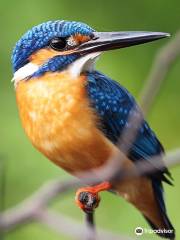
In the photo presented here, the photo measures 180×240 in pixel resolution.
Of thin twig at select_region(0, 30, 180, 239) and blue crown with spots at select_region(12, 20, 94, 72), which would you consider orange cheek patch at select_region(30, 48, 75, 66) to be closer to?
blue crown with spots at select_region(12, 20, 94, 72)

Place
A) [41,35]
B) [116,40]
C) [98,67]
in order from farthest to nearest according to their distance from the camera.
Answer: [98,67] → [41,35] → [116,40]

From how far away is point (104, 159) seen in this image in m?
1.49

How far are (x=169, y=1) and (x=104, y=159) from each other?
0.97m

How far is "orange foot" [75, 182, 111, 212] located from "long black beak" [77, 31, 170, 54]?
0.29 m

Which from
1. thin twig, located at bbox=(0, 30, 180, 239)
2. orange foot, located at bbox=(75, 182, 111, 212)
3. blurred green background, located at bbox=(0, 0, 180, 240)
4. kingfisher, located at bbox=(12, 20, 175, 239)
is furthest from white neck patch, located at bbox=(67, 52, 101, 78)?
thin twig, located at bbox=(0, 30, 180, 239)

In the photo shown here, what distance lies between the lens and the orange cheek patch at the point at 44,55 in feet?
4.68

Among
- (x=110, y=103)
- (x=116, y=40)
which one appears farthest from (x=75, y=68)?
(x=116, y=40)

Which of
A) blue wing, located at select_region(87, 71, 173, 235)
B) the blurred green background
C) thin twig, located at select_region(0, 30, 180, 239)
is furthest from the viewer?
the blurred green background

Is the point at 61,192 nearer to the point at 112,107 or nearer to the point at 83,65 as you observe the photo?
the point at 83,65

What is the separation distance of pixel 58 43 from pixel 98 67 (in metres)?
0.54

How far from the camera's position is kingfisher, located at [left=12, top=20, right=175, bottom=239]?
1.40m

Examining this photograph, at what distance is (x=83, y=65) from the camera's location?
1.42m

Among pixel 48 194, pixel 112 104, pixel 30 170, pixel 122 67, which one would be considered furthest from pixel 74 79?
pixel 48 194

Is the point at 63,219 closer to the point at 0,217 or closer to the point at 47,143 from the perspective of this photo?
the point at 0,217
